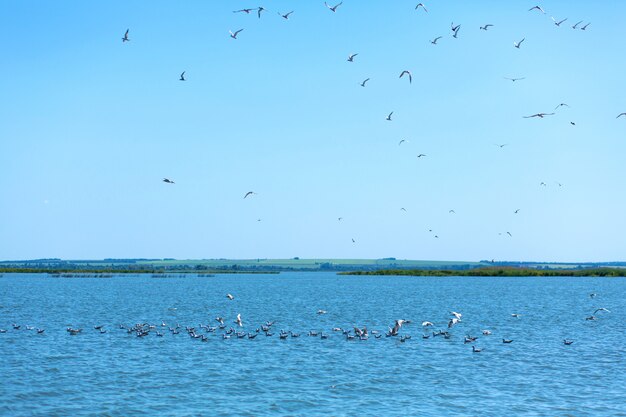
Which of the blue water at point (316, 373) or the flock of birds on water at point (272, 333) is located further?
the flock of birds on water at point (272, 333)

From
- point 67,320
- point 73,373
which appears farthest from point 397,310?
point 73,373

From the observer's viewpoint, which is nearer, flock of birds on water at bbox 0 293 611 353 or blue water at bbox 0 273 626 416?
blue water at bbox 0 273 626 416

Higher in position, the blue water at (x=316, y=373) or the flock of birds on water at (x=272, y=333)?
the flock of birds on water at (x=272, y=333)

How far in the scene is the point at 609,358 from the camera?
36.5m

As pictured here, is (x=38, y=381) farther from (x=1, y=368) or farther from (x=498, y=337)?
(x=498, y=337)

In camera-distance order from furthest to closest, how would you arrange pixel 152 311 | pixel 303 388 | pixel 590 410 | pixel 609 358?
pixel 152 311, pixel 609 358, pixel 303 388, pixel 590 410

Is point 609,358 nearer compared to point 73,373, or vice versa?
point 73,373

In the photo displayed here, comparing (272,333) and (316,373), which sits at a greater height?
(272,333)

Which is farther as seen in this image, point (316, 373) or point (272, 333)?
point (272, 333)

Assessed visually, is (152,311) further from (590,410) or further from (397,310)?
(590,410)

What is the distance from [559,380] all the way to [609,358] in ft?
25.7

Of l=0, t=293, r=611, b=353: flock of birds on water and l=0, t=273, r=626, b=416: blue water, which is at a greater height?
l=0, t=293, r=611, b=353: flock of birds on water

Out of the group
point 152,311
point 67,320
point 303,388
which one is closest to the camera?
point 303,388

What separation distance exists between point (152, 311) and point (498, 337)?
36957 mm
